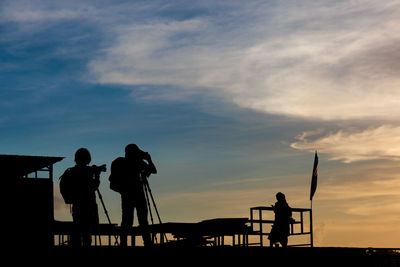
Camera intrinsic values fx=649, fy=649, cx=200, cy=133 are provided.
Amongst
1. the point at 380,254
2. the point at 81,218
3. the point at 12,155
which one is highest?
the point at 12,155

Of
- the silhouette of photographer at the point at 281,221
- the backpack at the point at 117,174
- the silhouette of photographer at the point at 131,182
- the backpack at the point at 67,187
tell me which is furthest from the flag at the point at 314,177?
the backpack at the point at 67,187

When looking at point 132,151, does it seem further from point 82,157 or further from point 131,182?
point 82,157

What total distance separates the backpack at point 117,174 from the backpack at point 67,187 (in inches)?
50.9

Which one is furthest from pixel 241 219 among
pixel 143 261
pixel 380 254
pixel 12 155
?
pixel 12 155

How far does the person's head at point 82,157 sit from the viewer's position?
42.7 feet

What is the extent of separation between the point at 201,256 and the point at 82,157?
3.75 meters

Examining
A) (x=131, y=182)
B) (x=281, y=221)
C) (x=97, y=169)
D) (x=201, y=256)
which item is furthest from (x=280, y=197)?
(x=97, y=169)

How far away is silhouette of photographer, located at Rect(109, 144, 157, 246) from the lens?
14.3 meters

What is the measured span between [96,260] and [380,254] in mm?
10003

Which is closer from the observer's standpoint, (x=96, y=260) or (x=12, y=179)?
(x=96, y=260)

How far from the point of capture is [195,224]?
1934cm

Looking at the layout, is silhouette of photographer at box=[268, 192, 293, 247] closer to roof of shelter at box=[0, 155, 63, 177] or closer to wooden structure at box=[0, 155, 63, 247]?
wooden structure at box=[0, 155, 63, 247]

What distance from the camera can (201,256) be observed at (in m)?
14.8

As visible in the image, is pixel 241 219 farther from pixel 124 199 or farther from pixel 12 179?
pixel 12 179
